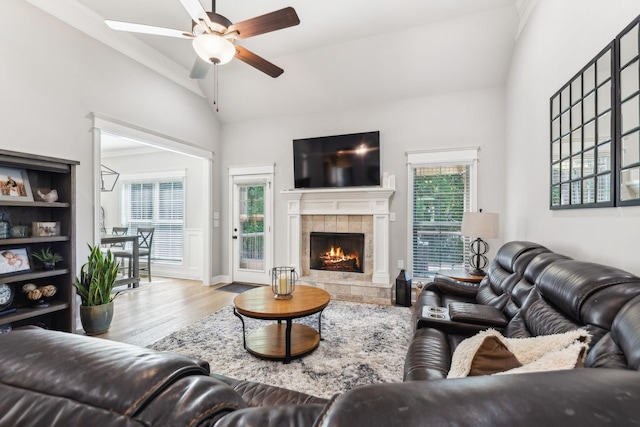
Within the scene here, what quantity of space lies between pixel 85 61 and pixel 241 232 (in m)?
3.21

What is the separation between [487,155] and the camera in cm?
392

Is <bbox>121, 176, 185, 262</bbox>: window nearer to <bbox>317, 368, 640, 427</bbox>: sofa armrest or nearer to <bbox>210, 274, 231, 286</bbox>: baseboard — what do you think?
<bbox>210, 274, 231, 286</bbox>: baseboard

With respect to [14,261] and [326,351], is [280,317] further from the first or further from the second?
[14,261]

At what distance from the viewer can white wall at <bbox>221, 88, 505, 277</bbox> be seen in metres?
3.91

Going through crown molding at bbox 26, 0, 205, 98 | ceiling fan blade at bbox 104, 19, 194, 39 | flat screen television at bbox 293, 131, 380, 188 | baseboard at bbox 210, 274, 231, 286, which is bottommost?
baseboard at bbox 210, 274, 231, 286

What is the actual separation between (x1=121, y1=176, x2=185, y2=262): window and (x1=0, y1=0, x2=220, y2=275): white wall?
2404 millimetres

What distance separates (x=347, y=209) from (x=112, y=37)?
3.72 meters

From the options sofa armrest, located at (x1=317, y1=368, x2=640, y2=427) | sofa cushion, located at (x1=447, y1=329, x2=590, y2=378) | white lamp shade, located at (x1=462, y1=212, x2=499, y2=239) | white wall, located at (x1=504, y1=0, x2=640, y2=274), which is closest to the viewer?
sofa armrest, located at (x1=317, y1=368, x2=640, y2=427)

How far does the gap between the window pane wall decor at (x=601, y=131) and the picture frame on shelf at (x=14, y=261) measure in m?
4.50

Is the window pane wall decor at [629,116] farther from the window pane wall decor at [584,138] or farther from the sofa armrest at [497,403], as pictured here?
the sofa armrest at [497,403]

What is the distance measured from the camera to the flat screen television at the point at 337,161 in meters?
4.32

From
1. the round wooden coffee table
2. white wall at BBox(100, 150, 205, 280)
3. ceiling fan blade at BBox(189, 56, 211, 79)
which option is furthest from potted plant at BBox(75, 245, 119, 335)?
white wall at BBox(100, 150, 205, 280)

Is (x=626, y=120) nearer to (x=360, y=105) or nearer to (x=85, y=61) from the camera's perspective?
(x=360, y=105)

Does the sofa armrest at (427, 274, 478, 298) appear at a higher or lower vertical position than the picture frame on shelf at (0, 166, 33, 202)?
lower
